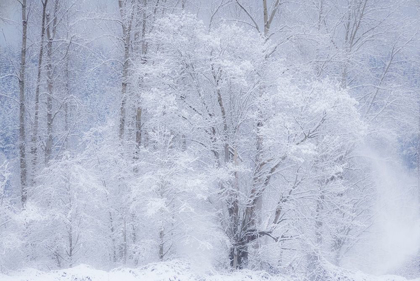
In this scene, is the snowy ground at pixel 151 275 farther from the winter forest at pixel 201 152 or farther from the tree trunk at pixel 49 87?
the tree trunk at pixel 49 87

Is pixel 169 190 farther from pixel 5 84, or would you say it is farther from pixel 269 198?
pixel 5 84

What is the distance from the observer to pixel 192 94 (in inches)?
397

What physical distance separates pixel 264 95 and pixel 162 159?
3.24 meters

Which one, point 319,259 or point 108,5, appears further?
point 108,5

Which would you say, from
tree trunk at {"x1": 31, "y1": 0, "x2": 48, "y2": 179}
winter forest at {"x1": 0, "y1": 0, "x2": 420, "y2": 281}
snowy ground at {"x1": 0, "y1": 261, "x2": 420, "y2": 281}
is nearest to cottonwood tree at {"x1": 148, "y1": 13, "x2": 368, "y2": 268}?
winter forest at {"x1": 0, "y1": 0, "x2": 420, "y2": 281}

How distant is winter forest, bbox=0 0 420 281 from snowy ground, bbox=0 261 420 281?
5 cm

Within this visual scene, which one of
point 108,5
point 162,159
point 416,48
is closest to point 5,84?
point 108,5

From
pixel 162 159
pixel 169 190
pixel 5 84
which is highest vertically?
pixel 5 84

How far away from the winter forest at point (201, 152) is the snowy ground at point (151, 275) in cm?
5

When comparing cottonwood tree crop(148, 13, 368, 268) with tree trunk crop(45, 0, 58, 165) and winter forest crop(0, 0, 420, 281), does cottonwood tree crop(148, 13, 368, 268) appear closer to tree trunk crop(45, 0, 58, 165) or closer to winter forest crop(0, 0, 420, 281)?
winter forest crop(0, 0, 420, 281)

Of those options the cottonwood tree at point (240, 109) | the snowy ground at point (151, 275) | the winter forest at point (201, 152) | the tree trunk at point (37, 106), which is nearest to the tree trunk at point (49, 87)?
the winter forest at point (201, 152)

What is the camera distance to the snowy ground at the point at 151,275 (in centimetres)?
735

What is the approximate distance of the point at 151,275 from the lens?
7.76 metres

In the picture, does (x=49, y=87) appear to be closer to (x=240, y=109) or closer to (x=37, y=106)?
(x=37, y=106)
